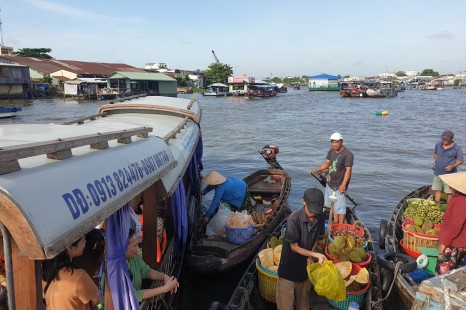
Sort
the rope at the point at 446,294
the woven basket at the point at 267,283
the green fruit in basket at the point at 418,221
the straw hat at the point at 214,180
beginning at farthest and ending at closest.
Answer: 1. the straw hat at the point at 214,180
2. the green fruit in basket at the point at 418,221
3. the woven basket at the point at 267,283
4. the rope at the point at 446,294

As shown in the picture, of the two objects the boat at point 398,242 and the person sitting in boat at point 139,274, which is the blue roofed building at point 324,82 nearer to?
the boat at point 398,242

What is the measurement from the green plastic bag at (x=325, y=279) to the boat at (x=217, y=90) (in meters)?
60.9

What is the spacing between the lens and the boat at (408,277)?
10.4 ft

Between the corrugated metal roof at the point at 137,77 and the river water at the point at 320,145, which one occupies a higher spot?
the corrugated metal roof at the point at 137,77

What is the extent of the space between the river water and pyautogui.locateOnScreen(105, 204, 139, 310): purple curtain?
433cm

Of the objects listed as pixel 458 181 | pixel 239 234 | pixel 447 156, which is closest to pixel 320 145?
pixel 447 156

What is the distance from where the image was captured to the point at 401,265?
5.48 meters

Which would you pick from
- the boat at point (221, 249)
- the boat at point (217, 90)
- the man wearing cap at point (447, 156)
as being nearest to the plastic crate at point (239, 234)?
the boat at point (221, 249)

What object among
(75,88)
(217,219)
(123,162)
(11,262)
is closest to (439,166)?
(217,219)

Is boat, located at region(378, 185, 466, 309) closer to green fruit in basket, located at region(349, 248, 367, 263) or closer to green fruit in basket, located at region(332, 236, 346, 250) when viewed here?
green fruit in basket, located at region(349, 248, 367, 263)

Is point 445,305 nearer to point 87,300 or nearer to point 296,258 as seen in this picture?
point 296,258

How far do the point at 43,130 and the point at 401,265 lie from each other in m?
5.08

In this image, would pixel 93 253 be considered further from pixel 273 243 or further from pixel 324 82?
pixel 324 82

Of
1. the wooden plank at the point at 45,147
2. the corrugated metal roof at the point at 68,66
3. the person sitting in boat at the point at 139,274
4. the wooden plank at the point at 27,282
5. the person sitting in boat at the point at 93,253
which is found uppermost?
the corrugated metal roof at the point at 68,66
